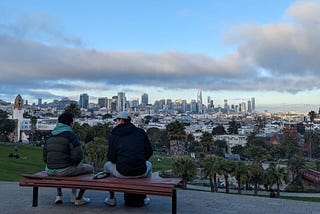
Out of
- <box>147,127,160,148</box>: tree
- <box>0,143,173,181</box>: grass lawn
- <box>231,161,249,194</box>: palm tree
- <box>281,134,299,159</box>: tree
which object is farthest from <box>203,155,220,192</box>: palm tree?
<box>147,127,160,148</box>: tree

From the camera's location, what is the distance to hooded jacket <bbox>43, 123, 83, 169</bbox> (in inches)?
241

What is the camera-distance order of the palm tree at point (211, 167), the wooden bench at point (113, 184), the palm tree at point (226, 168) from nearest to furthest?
the wooden bench at point (113, 184) → the palm tree at point (211, 167) → the palm tree at point (226, 168)

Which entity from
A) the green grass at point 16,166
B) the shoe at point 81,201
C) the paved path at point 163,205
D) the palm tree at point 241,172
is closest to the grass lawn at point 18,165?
the green grass at point 16,166

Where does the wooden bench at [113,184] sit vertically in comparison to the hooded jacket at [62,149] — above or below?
below

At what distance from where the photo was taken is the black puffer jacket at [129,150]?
6.17 m

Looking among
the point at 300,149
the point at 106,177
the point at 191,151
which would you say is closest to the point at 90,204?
the point at 106,177

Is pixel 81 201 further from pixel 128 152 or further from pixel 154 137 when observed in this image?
pixel 154 137

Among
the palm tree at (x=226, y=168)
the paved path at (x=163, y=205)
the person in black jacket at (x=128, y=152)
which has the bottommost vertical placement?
the palm tree at (x=226, y=168)

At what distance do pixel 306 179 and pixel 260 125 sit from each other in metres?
106

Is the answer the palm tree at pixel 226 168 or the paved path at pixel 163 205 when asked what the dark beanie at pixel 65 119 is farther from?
the palm tree at pixel 226 168

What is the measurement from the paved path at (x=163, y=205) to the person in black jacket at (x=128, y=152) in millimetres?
683

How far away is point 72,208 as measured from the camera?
6.48 m

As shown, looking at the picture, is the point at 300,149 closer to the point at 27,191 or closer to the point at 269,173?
the point at 269,173

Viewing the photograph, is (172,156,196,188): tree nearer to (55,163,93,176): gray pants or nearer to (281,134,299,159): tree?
(55,163,93,176): gray pants
